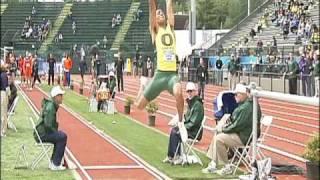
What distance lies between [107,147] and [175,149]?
2.54 m

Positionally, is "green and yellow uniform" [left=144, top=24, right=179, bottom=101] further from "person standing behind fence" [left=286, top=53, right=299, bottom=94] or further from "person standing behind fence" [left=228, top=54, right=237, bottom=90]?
"person standing behind fence" [left=228, top=54, right=237, bottom=90]

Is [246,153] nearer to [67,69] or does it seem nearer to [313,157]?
[313,157]

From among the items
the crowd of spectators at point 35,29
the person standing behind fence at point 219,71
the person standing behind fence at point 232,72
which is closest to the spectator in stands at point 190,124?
the person standing behind fence at point 232,72

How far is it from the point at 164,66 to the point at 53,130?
214 centimetres

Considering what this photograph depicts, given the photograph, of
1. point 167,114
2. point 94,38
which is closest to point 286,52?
point 167,114

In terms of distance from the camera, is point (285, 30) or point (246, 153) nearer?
point (246, 153)

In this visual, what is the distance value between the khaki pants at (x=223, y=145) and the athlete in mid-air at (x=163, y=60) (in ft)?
2.35

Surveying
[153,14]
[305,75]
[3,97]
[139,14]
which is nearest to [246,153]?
[153,14]

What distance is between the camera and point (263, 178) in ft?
32.0

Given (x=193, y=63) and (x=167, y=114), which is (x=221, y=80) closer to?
(x=193, y=63)

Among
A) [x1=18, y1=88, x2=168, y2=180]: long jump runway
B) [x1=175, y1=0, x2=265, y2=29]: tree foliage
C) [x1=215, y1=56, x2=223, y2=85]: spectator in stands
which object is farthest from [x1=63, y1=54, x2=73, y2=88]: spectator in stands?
[x1=175, y1=0, x2=265, y2=29]: tree foliage

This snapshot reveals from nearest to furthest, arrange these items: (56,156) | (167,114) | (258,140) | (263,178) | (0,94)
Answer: (263,178)
(258,140)
(56,156)
(0,94)
(167,114)

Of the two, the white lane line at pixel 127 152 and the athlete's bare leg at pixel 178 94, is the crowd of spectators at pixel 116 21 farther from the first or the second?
the athlete's bare leg at pixel 178 94

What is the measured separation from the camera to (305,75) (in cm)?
2700
